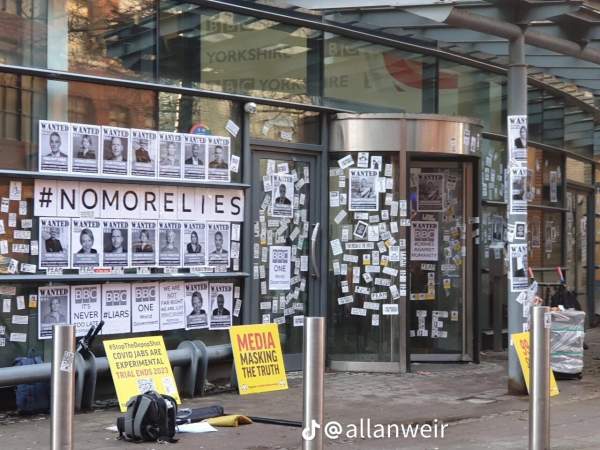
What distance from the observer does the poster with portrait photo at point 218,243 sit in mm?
10711

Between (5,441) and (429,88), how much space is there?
7916mm

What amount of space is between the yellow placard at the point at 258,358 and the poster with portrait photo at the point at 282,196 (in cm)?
148

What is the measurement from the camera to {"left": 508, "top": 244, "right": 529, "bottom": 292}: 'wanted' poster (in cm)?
1028

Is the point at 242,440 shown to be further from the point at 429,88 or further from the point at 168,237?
the point at 429,88

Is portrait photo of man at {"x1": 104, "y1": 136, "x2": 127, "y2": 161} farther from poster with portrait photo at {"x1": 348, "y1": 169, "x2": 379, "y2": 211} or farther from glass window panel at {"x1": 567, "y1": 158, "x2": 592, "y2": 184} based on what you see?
glass window panel at {"x1": 567, "y1": 158, "x2": 592, "y2": 184}

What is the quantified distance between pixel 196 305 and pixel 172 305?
1.10 ft

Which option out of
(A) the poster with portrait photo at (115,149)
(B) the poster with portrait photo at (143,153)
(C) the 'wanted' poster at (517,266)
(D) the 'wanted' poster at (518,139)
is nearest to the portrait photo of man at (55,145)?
(A) the poster with portrait photo at (115,149)

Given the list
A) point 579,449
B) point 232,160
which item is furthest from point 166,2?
point 579,449

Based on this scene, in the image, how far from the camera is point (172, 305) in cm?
1034

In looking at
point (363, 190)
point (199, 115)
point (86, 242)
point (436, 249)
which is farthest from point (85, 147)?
point (436, 249)

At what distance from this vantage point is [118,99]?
9922 millimetres

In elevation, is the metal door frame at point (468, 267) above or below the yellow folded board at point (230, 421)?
above

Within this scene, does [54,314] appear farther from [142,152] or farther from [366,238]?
[366,238]

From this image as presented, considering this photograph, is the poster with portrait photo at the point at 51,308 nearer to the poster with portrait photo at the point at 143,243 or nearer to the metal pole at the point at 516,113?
the poster with portrait photo at the point at 143,243
